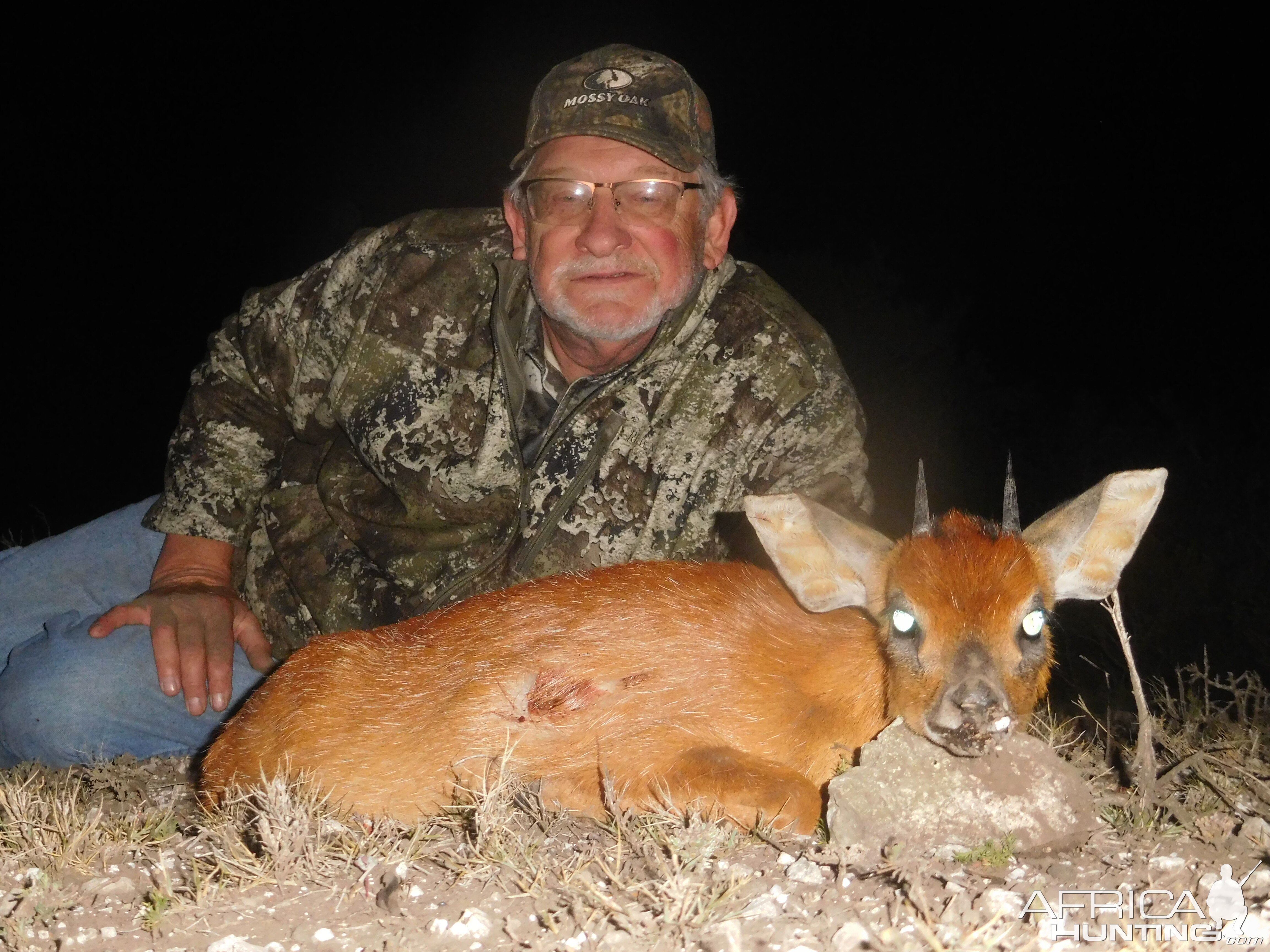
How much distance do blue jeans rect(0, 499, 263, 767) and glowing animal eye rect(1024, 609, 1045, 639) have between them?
3.39 metres

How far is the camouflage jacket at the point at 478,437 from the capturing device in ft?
15.7

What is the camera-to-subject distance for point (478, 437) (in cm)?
484

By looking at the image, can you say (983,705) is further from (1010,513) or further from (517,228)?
(517,228)

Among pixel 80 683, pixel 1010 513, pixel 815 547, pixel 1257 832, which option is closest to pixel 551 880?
pixel 815 547

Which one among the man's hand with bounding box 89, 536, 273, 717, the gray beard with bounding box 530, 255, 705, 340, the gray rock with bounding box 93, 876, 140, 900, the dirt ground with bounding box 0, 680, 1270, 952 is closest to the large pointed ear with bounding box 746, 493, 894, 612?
the dirt ground with bounding box 0, 680, 1270, 952

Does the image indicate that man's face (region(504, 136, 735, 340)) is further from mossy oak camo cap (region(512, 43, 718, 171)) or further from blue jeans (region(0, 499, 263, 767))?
blue jeans (region(0, 499, 263, 767))

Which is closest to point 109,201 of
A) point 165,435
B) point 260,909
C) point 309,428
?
point 165,435

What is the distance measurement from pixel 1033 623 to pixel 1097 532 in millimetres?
433

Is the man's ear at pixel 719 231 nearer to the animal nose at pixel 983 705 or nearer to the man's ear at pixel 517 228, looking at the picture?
the man's ear at pixel 517 228

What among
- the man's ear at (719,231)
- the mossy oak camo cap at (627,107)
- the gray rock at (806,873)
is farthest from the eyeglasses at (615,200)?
the gray rock at (806,873)

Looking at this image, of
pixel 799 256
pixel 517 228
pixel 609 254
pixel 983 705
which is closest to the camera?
pixel 983 705

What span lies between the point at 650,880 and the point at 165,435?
17888mm

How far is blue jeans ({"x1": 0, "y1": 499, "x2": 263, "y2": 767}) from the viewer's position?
15.8 ft

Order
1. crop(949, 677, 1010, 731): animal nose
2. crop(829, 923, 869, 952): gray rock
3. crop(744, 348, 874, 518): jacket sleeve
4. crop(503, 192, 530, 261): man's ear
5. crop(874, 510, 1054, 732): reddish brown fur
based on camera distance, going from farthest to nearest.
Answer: crop(503, 192, 530, 261): man's ear
crop(744, 348, 874, 518): jacket sleeve
crop(874, 510, 1054, 732): reddish brown fur
crop(949, 677, 1010, 731): animal nose
crop(829, 923, 869, 952): gray rock
